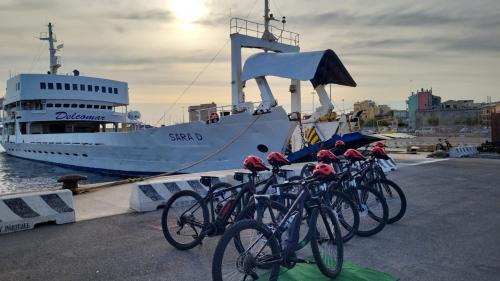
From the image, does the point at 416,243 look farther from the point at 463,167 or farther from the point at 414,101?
the point at 414,101

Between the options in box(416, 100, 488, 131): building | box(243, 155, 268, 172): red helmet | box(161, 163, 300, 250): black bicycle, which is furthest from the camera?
box(416, 100, 488, 131): building

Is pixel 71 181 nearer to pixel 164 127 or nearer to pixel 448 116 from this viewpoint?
pixel 164 127

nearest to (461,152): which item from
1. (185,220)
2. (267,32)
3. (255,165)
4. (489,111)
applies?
(267,32)

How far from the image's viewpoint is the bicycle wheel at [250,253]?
330 cm

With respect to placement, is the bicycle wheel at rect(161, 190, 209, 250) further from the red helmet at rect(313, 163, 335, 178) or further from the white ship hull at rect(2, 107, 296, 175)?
the white ship hull at rect(2, 107, 296, 175)

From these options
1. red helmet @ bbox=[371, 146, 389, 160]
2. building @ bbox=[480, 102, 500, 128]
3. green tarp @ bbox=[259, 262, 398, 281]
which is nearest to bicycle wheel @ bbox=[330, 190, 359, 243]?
green tarp @ bbox=[259, 262, 398, 281]

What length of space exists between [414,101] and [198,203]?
126 m

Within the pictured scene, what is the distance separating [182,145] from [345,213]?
14248mm

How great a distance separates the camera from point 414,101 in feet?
387

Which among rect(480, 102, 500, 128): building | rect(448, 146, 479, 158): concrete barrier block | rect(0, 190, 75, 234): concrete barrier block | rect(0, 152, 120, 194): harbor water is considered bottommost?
rect(0, 152, 120, 194): harbor water

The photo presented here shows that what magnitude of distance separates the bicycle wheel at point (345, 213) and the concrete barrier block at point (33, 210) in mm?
4364

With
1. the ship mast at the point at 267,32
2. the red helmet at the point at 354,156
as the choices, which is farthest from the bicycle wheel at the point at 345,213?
the ship mast at the point at 267,32

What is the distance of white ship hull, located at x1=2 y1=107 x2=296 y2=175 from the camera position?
15.9 meters

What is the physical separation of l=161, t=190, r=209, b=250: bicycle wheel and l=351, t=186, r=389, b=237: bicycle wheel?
2258mm
